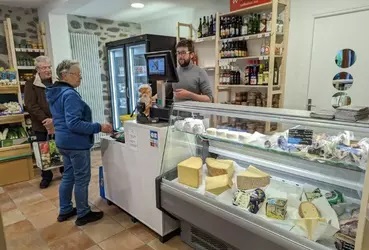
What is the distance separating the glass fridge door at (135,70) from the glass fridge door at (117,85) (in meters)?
0.34

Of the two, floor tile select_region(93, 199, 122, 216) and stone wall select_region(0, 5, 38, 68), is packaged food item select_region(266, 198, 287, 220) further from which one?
stone wall select_region(0, 5, 38, 68)

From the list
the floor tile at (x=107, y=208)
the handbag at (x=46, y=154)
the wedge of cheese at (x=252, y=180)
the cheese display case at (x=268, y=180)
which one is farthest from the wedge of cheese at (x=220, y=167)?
the handbag at (x=46, y=154)

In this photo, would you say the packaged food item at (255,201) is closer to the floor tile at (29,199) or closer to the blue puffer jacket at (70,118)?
the blue puffer jacket at (70,118)

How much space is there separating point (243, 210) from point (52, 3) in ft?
13.0

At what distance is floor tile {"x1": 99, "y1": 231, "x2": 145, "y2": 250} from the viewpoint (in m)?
2.22

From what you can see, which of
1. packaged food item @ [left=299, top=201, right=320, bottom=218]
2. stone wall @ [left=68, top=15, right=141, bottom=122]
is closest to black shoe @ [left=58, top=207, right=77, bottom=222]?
packaged food item @ [left=299, top=201, right=320, bottom=218]

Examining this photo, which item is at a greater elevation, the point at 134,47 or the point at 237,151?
the point at 134,47

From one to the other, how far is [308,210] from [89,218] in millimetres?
2099

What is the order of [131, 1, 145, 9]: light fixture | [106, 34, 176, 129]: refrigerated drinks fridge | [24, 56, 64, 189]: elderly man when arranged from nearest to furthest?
[24, 56, 64, 189]: elderly man
[131, 1, 145, 9]: light fixture
[106, 34, 176, 129]: refrigerated drinks fridge

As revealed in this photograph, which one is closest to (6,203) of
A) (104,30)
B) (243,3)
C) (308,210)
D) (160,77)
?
(160,77)

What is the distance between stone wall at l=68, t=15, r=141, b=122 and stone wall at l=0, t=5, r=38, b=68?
0.62m

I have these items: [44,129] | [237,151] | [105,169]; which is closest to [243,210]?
[237,151]

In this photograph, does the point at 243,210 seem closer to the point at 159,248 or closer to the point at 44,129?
the point at 159,248

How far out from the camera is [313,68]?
3.18 metres
